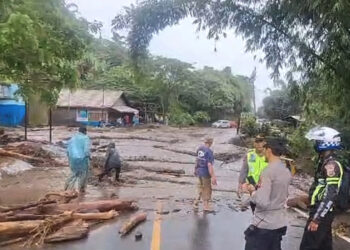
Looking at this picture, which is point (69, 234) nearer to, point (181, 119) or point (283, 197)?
point (283, 197)

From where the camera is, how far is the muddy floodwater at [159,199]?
7.95 metres

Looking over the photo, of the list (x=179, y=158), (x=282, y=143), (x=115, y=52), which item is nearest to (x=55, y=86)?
(x=282, y=143)

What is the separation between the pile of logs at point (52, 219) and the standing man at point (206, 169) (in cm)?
175

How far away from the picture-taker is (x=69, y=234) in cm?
776

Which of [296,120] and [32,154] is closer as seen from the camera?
[32,154]

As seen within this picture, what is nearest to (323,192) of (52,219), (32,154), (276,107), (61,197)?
(52,219)

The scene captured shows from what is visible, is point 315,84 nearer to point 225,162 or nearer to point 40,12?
point 40,12

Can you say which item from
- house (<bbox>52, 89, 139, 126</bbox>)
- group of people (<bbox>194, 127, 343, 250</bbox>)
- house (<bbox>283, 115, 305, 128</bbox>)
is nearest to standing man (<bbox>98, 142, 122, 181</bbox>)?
house (<bbox>283, 115, 305, 128</bbox>)

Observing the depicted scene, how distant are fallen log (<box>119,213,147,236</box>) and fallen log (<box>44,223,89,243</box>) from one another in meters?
0.57

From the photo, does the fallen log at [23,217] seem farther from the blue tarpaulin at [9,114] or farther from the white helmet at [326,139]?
the blue tarpaulin at [9,114]

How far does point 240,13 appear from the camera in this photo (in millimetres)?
9312

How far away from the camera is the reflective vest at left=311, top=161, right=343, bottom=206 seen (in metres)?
5.07

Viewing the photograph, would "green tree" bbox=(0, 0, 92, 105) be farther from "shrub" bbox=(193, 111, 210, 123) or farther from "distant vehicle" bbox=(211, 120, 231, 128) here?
"distant vehicle" bbox=(211, 120, 231, 128)

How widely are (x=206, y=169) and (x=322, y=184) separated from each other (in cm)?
546
